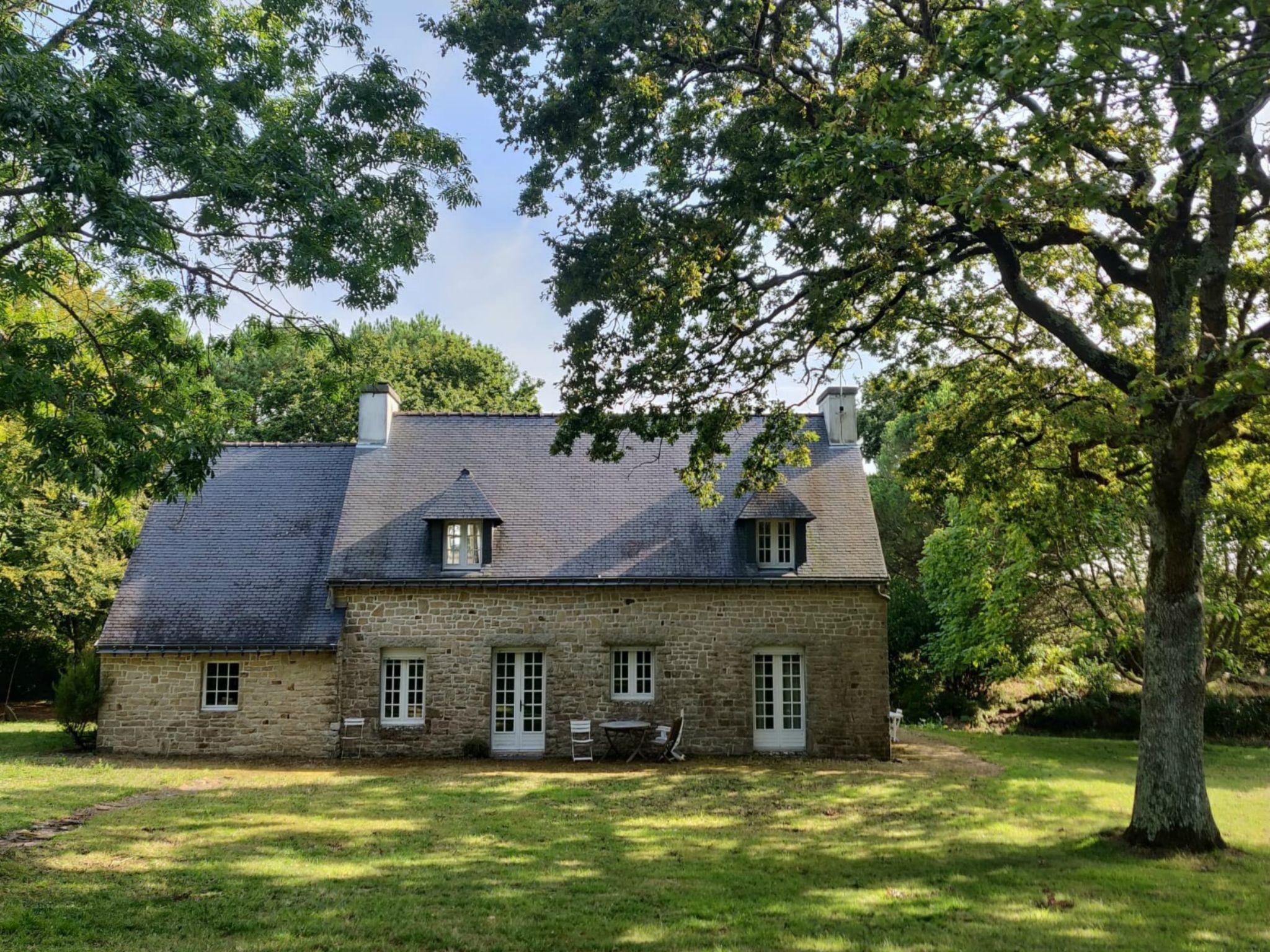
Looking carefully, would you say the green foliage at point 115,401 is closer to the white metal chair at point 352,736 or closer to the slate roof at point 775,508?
the white metal chair at point 352,736

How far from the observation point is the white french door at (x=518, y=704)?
1867 cm

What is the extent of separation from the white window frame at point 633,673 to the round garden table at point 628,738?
0.54m

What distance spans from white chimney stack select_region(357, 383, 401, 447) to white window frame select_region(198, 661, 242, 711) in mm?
5609

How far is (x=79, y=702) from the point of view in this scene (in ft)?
60.2

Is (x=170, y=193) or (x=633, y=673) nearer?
(x=170, y=193)

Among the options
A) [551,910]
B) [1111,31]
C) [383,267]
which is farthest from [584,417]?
[1111,31]

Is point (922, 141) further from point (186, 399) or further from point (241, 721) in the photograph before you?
point (241, 721)

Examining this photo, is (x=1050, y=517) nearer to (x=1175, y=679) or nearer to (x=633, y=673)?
(x=1175, y=679)

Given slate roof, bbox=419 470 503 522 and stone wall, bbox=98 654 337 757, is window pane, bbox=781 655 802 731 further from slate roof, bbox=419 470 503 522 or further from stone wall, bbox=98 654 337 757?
stone wall, bbox=98 654 337 757

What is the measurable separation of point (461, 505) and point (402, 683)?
376cm

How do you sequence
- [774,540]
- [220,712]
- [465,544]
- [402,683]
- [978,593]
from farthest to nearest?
[978,593]
[774,540]
[465,544]
[402,683]
[220,712]

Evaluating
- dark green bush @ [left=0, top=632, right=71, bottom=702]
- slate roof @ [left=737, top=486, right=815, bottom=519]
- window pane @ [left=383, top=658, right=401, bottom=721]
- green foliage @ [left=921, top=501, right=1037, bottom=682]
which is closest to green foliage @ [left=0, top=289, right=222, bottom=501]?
window pane @ [left=383, top=658, right=401, bottom=721]

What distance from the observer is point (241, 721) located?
18.3 metres

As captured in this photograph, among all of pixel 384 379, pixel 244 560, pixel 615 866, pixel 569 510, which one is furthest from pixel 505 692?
pixel 384 379
